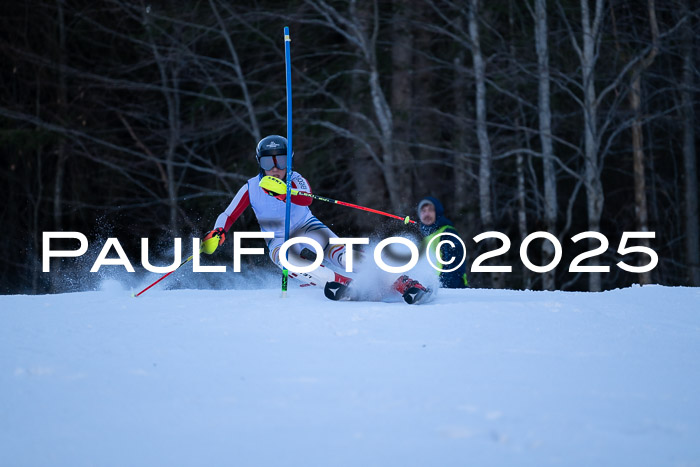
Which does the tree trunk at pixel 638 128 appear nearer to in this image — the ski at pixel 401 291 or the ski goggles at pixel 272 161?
the ski at pixel 401 291

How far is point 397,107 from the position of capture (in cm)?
1284

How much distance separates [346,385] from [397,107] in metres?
9.68

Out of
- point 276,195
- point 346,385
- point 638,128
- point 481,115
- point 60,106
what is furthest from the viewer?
point 60,106

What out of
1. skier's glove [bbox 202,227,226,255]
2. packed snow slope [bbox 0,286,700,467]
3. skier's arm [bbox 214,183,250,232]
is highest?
skier's arm [bbox 214,183,250,232]

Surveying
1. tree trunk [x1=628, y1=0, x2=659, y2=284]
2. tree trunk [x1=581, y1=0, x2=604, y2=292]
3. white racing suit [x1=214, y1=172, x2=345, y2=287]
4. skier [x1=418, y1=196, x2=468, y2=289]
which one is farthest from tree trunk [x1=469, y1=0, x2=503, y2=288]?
white racing suit [x1=214, y1=172, x2=345, y2=287]

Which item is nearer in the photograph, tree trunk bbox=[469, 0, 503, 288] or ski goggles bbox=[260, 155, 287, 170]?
ski goggles bbox=[260, 155, 287, 170]

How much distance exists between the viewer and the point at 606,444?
2.99m

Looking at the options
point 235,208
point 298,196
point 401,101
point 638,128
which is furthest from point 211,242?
point 638,128

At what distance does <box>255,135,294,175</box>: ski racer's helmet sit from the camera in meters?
6.00

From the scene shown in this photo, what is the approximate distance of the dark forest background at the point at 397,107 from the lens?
1195cm

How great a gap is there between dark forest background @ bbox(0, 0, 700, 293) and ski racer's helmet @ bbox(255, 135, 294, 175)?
5318 mm

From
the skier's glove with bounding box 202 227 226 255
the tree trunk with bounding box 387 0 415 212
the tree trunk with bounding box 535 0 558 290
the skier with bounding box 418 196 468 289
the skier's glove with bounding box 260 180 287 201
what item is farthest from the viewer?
the tree trunk with bounding box 387 0 415 212

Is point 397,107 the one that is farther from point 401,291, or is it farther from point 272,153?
point 401,291

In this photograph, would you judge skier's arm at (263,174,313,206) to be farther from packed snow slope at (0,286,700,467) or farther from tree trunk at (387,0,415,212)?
tree trunk at (387,0,415,212)
